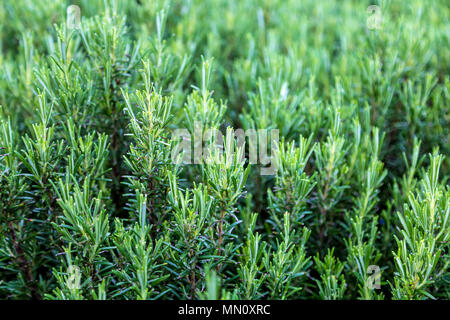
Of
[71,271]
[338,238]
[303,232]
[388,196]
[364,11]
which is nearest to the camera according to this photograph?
[71,271]

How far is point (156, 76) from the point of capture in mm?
1577

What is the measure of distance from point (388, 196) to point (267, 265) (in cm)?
73

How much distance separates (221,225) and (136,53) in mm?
727

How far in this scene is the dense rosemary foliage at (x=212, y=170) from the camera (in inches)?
48.3

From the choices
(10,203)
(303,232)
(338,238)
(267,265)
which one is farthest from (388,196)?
(10,203)

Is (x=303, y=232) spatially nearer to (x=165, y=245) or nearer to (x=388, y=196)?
(x=165, y=245)

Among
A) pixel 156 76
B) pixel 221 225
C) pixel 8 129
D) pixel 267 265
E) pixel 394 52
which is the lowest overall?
pixel 267 265

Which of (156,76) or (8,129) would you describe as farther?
(156,76)

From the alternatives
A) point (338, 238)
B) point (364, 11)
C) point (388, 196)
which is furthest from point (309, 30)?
point (338, 238)

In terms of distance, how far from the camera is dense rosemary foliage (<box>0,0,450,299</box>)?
Result: 1227 millimetres

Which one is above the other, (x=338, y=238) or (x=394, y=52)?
(x=394, y=52)

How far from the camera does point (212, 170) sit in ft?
4.02

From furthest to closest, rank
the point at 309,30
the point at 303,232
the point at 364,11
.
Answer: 1. the point at 309,30
2. the point at 364,11
3. the point at 303,232

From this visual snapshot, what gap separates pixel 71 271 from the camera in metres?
1.14
